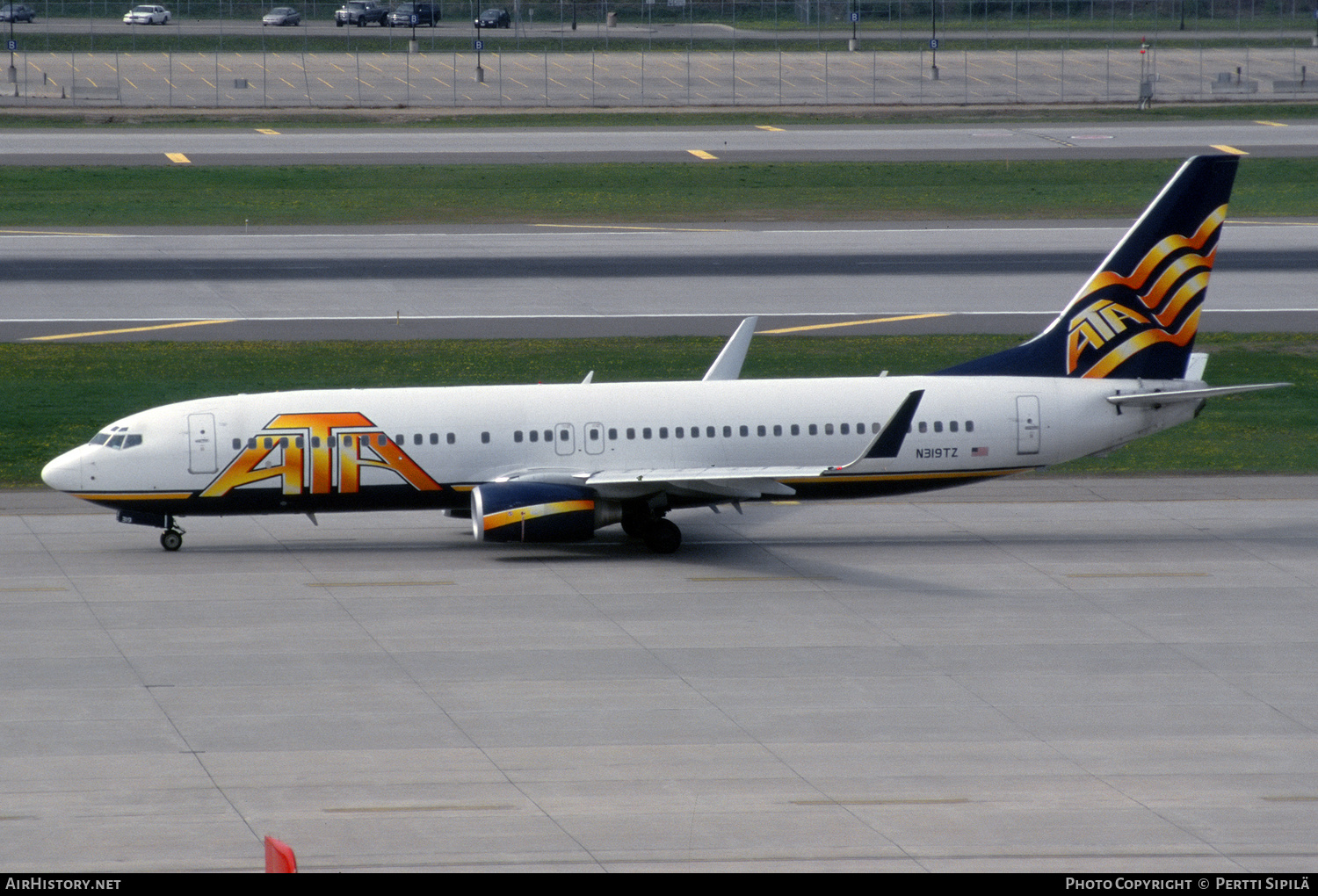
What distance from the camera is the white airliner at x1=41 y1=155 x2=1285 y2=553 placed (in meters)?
35.0

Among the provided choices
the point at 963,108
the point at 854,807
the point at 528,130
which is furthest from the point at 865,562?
the point at 963,108

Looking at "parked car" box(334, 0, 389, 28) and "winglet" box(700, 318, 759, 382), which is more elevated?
"parked car" box(334, 0, 389, 28)

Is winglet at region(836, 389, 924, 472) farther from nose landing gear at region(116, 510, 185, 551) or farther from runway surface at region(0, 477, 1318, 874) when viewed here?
nose landing gear at region(116, 510, 185, 551)

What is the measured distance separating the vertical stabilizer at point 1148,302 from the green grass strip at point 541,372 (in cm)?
662

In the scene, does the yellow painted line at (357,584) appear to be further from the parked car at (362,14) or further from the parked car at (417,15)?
the parked car at (362,14)

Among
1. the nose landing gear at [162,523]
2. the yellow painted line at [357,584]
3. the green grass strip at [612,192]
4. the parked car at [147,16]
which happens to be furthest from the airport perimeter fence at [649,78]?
the yellow painted line at [357,584]

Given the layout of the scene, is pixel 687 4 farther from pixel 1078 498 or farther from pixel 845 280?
pixel 1078 498

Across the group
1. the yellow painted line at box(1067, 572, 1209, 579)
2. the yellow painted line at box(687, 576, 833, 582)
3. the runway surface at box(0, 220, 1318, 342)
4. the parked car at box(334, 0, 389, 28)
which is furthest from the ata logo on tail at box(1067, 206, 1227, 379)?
the parked car at box(334, 0, 389, 28)

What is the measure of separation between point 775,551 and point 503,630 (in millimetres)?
8218

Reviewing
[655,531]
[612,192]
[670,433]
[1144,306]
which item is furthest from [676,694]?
[612,192]

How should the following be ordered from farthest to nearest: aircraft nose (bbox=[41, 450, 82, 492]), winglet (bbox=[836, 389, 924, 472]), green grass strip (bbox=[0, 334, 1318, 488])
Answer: green grass strip (bbox=[0, 334, 1318, 488])
aircraft nose (bbox=[41, 450, 82, 492])
winglet (bbox=[836, 389, 924, 472])

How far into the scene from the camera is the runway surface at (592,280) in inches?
2295

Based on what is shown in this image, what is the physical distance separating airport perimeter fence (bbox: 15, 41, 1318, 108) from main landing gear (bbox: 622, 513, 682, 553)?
84.9 m

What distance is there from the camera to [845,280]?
2591 inches
